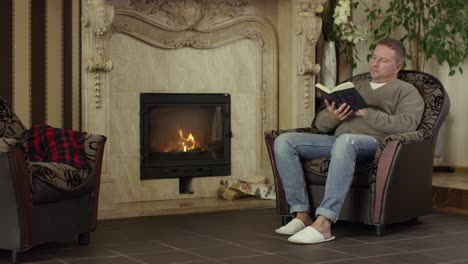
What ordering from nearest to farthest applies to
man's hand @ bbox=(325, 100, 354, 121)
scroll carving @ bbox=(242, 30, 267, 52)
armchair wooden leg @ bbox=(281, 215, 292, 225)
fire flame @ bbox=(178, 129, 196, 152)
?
man's hand @ bbox=(325, 100, 354, 121), armchair wooden leg @ bbox=(281, 215, 292, 225), fire flame @ bbox=(178, 129, 196, 152), scroll carving @ bbox=(242, 30, 267, 52)

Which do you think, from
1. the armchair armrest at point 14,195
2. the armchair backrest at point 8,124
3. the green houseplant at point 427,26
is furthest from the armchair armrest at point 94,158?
the green houseplant at point 427,26

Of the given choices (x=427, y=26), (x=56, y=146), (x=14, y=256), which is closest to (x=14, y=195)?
(x=14, y=256)

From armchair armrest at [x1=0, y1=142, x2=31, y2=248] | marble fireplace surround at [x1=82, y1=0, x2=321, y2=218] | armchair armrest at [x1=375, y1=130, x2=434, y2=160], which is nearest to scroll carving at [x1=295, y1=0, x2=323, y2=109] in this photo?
marble fireplace surround at [x1=82, y1=0, x2=321, y2=218]

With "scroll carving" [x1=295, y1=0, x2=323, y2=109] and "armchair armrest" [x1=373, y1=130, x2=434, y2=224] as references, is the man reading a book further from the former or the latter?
"scroll carving" [x1=295, y1=0, x2=323, y2=109]

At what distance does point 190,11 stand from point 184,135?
844 millimetres

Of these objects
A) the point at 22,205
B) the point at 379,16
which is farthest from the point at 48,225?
the point at 379,16

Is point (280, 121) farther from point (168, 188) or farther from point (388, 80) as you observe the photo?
point (388, 80)

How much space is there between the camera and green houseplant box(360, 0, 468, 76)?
5.97m

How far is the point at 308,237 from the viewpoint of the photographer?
Answer: 4.00 meters

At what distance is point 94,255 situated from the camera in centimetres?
371

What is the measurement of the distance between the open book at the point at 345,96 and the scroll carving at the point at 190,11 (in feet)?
5.19

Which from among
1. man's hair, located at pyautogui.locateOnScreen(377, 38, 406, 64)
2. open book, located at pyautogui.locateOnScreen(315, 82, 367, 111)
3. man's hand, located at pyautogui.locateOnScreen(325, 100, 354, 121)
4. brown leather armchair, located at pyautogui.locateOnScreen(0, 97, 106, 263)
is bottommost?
brown leather armchair, located at pyautogui.locateOnScreen(0, 97, 106, 263)

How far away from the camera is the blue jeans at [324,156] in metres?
4.12

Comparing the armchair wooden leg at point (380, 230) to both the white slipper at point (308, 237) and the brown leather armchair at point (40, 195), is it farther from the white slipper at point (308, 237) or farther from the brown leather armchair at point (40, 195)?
the brown leather armchair at point (40, 195)
